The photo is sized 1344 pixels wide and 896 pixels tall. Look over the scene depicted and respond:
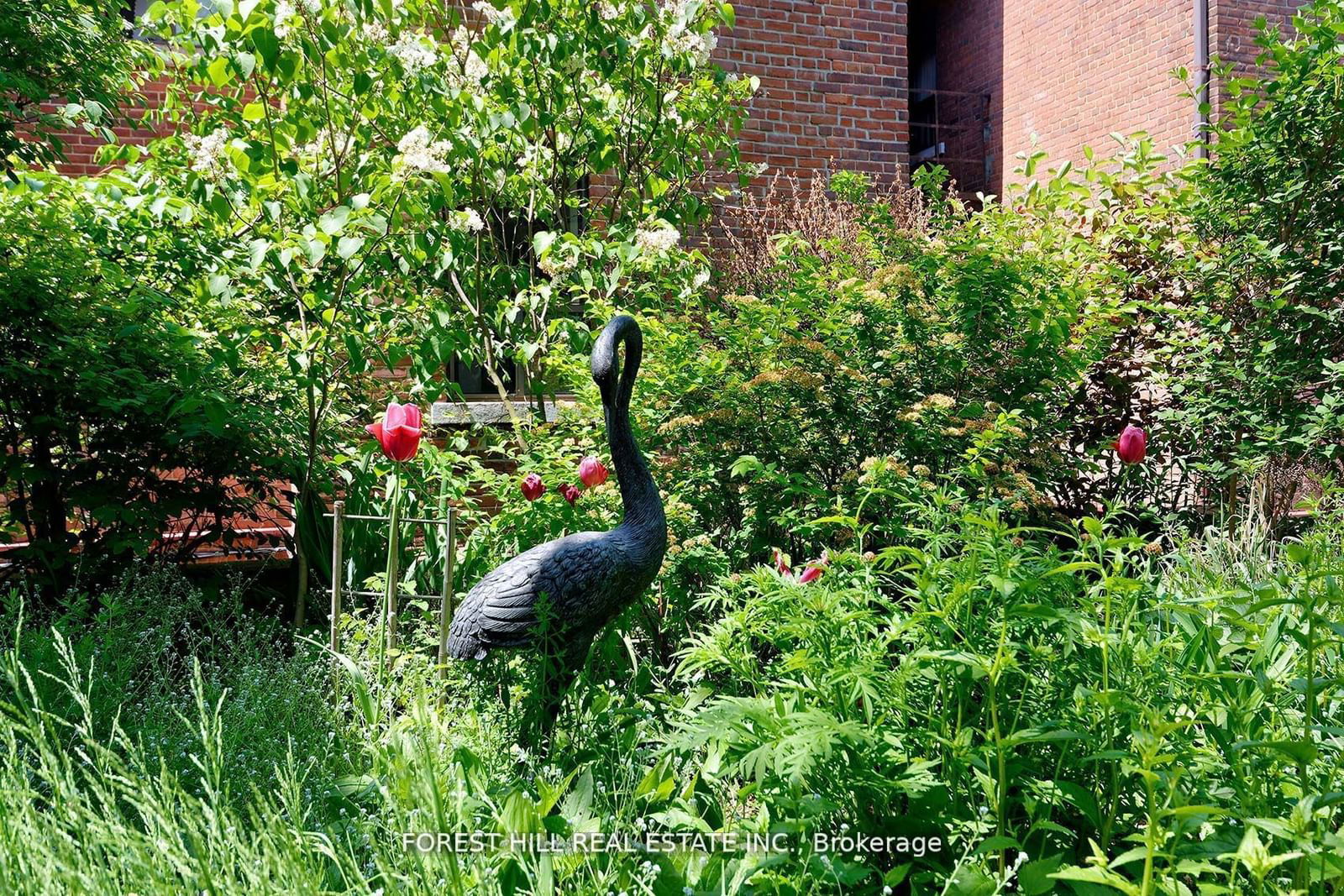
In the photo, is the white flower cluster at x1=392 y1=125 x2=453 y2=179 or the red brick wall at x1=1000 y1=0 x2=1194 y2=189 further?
the red brick wall at x1=1000 y1=0 x2=1194 y2=189

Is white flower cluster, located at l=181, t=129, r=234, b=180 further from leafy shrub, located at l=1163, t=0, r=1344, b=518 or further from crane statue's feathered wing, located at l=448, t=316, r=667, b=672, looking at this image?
leafy shrub, located at l=1163, t=0, r=1344, b=518

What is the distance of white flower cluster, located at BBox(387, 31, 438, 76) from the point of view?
3877 millimetres

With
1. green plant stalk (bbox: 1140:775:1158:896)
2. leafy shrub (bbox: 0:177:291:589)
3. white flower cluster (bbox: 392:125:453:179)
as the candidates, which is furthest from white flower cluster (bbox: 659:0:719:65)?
green plant stalk (bbox: 1140:775:1158:896)

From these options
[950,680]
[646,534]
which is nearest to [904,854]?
[950,680]

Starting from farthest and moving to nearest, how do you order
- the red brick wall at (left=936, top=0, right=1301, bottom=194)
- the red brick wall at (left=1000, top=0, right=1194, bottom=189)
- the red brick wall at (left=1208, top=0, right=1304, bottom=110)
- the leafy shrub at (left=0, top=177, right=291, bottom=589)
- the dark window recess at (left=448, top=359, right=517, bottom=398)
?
the red brick wall at (left=1000, top=0, right=1194, bottom=189)
the red brick wall at (left=936, top=0, right=1301, bottom=194)
the red brick wall at (left=1208, top=0, right=1304, bottom=110)
the dark window recess at (left=448, top=359, right=517, bottom=398)
the leafy shrub at (left=0, top=177, right=291, bottom=589)

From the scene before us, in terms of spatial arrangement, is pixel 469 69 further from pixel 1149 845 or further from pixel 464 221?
pixel 1149 845

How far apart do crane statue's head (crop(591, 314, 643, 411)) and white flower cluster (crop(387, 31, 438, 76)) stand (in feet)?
6.63

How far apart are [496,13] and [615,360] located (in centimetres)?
284

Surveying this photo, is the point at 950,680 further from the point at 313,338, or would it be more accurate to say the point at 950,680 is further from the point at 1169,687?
the point at 313,338

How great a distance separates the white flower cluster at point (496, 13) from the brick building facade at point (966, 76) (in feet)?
8.54

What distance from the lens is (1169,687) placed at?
2.04 m

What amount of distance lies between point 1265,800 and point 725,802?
125 cm

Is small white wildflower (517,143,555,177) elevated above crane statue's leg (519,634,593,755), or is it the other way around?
small white wildflower (517,143,555,177)

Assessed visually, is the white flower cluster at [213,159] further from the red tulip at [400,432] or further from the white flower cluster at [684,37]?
the white flower cluster at [684,37]
